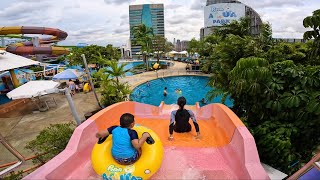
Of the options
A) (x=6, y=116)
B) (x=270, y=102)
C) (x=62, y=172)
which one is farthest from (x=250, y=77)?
(x=6, y=116)

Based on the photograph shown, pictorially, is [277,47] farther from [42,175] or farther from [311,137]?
[42,175]

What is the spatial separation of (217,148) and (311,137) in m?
3.33

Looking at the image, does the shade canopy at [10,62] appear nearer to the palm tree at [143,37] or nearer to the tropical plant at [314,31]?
the tropical plant at [314,31]

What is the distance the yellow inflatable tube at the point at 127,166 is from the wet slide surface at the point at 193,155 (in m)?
0.39

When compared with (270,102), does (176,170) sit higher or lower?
lower

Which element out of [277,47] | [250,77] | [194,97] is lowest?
[194,97]

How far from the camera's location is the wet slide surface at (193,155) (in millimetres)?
4016

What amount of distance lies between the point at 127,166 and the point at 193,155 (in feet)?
5.78

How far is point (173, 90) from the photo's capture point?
2122 cm

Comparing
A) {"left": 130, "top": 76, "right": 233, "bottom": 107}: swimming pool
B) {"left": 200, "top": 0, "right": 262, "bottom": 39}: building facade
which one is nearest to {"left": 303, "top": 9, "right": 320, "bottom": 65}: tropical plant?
{"left": 130, "top": 76, "right": 233, "bottom": 107}: swimming pool

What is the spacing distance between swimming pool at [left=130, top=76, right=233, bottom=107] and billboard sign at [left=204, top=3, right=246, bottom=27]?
35896 mm

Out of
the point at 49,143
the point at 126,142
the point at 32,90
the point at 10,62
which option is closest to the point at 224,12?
the point at 10,62

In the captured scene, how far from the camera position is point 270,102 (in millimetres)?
6332

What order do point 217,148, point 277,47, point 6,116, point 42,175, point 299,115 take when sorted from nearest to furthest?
1. point 42,175
2. point 217,148
3. point 299,115
4. point 277,47
5. point 6,116
